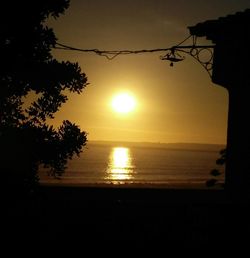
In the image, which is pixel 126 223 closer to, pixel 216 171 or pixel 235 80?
pixel 216 171

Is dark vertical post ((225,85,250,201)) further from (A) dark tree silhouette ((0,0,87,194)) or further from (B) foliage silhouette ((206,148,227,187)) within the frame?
(A) dark tree silhouette ((0,0,87,194))

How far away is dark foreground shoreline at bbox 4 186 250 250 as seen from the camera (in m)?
10.6

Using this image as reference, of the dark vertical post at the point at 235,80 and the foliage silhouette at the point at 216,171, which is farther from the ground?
the dark vertical post at the point at 235,80

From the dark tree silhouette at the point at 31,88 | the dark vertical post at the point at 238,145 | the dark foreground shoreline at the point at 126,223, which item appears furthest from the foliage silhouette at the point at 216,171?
the dark tree silhouette at the point at 31,88

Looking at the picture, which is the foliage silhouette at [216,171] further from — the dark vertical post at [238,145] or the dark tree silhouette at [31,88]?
the dark tree silhouette at [31,88]

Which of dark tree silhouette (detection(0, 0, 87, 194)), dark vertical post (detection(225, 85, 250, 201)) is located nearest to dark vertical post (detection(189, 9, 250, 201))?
dark vertical post (detection(225, 85, 250, 201))

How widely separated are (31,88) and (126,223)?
4.16m

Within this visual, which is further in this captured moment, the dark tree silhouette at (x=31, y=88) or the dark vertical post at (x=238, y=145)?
the dark vertical post at (x=238, y=145)

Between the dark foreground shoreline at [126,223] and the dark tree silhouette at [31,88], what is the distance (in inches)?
34.6

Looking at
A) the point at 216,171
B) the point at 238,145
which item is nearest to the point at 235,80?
the point at 238,145

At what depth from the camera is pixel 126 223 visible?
11.5 metres

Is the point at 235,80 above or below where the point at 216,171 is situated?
above

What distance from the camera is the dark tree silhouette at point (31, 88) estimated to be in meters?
9.94

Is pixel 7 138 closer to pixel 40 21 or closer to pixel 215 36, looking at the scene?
pixel 40 21
